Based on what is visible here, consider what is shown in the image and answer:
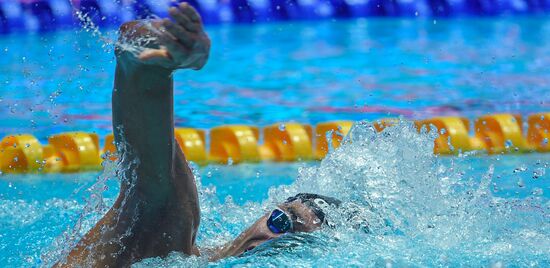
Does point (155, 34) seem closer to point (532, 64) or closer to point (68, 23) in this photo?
point (532, 64)

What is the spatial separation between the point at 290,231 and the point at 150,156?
1.52 feet

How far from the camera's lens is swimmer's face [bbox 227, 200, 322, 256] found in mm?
1947

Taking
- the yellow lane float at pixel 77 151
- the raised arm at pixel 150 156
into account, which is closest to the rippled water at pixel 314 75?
the yellow lane float at pixel 77 151

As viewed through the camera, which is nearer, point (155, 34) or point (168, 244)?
point (155, 34)

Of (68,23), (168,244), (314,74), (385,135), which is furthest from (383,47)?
(168,244)

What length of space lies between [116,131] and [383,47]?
19.6ft

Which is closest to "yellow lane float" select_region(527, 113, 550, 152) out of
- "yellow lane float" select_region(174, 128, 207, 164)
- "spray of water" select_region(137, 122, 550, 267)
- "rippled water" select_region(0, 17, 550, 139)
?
"rippled water" select_region(0, 17, 550, 139)

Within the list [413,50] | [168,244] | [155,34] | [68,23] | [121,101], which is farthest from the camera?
[68,23]

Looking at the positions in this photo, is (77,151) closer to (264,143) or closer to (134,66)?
(264,143)

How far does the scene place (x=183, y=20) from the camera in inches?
53.0

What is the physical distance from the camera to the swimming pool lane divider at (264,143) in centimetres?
392

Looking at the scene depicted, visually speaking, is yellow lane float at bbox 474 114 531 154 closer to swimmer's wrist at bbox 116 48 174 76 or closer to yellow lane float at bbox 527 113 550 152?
yellow lane float at bbox 527 113 550 152

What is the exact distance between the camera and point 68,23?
7.82m

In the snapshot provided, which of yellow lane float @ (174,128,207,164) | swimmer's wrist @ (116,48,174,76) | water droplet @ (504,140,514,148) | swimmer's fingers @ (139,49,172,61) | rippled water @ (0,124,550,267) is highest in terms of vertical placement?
swimmer's fingers @ (139,49,172,61)
